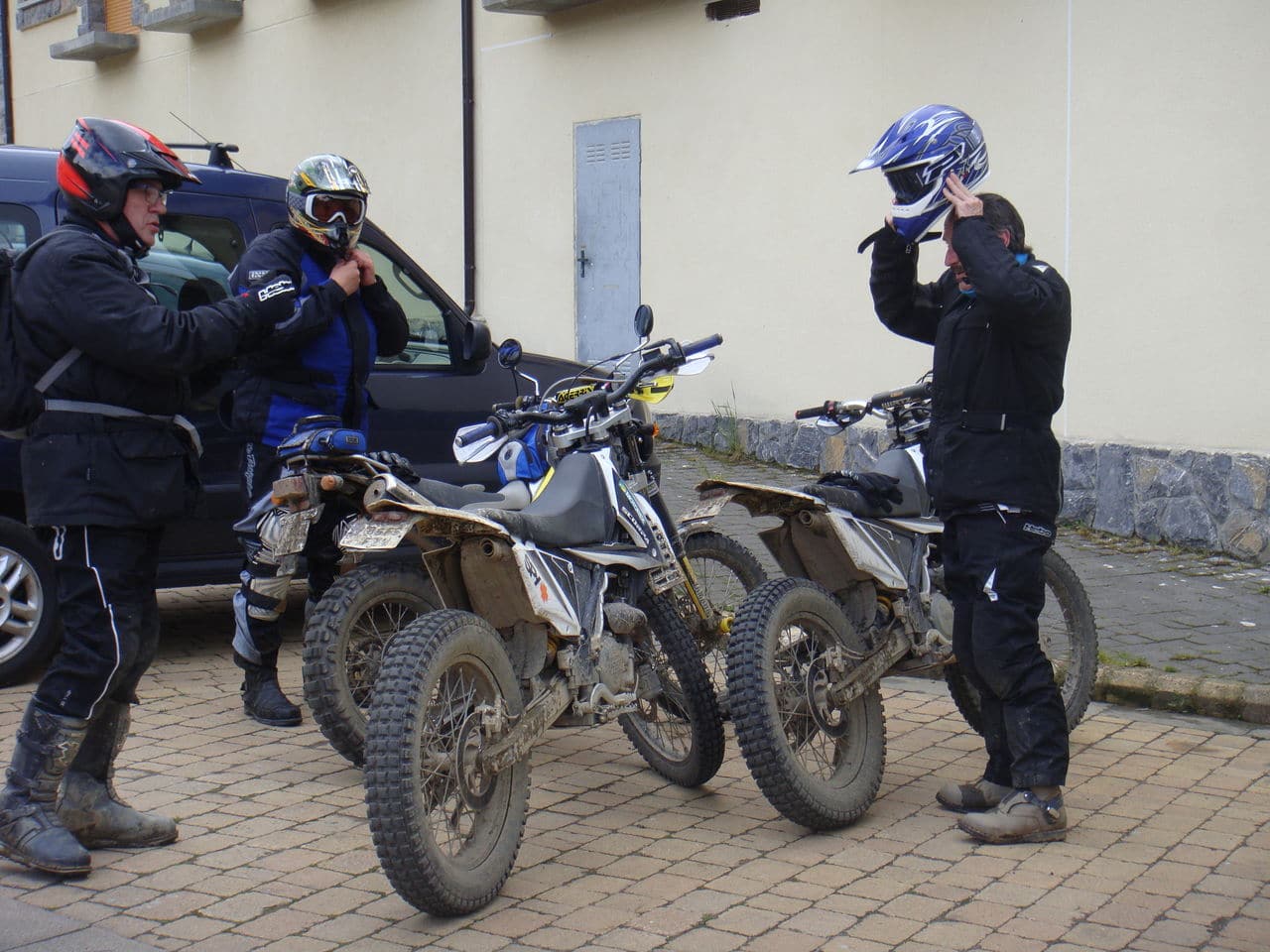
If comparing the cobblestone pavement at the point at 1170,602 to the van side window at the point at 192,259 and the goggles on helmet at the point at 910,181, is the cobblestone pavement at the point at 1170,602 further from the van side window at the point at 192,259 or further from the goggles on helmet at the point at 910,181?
the van side window at the point at 192,259

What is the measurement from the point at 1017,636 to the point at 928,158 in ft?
4.56

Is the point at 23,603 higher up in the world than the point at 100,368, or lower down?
lower down

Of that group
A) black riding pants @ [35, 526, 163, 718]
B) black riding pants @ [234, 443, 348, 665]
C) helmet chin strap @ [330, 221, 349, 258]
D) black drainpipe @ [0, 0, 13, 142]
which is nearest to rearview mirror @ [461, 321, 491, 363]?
helmet chin strap @ [330, 221, 349, 258]

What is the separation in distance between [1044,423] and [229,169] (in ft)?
12.5

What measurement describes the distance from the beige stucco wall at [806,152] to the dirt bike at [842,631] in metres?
3.98

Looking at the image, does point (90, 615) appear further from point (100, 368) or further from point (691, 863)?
point (691, 863)

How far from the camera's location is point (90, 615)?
4.22 meters

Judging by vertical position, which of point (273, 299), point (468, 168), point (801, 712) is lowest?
point (801, 712)

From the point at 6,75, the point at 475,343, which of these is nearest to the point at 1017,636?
the point at 475,343

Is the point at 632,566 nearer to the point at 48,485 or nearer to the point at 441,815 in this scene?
the point at 441,815

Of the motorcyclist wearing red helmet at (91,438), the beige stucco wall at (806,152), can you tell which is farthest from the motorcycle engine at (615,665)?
the beige stucco wall at (806,152)

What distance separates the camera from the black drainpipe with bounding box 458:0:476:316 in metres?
14.1

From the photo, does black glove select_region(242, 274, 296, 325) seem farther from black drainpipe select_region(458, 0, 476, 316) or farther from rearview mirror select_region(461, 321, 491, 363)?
black drainpipe select_region(458, 0, 476, 316)

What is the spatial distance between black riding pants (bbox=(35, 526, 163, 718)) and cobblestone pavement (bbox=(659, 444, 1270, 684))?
389 cm
